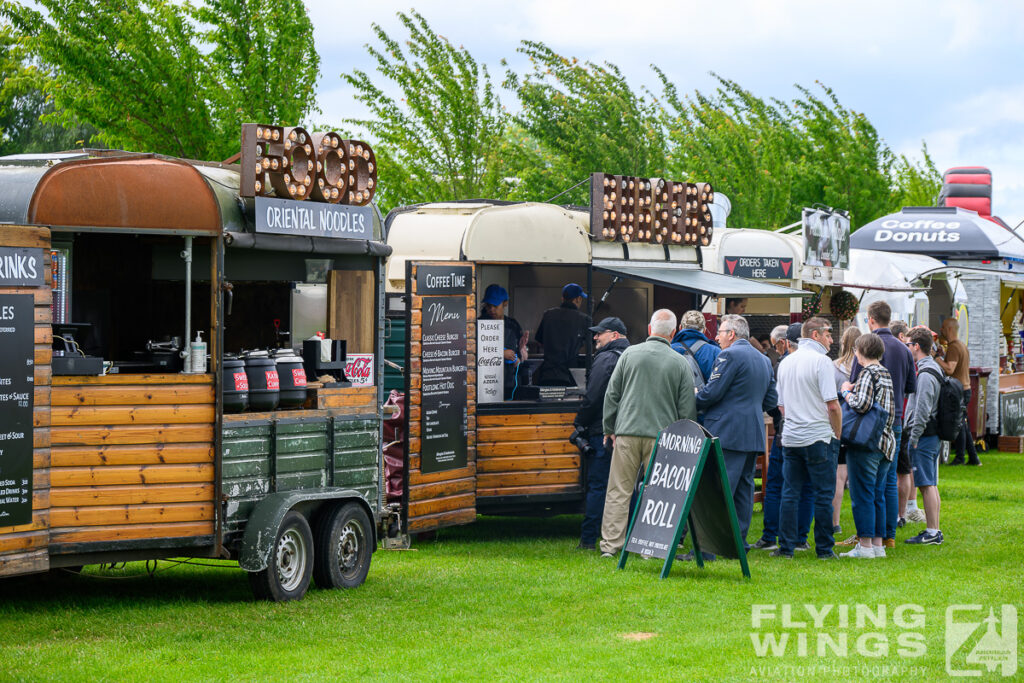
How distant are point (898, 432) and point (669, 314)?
233 cm

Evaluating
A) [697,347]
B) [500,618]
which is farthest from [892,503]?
[500,618]

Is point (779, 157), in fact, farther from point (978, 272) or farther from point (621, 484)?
point (621, 484)

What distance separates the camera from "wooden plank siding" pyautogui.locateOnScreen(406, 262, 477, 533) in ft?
35.5

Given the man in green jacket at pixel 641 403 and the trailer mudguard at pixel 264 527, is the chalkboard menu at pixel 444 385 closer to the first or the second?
the man in green jacket at pixel 641 403

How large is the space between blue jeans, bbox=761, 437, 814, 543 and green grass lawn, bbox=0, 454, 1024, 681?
0.28m

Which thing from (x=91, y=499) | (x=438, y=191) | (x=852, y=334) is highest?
(x=438, y=191)

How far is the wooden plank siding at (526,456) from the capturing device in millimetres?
11797

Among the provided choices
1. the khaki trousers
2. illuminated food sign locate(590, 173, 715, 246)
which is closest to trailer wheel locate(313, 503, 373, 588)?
the khaki trousers

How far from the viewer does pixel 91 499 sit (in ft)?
26.1

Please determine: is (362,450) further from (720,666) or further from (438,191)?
(438,191)

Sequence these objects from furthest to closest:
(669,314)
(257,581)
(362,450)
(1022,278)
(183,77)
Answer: (1022,278)
(183,77)
(669,314)
(362,450)
(257,581)

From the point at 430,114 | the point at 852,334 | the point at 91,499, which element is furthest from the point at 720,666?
the point at 430,114

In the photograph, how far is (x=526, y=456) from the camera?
11.9 metres

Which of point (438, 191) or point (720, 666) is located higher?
point (438, 191)
